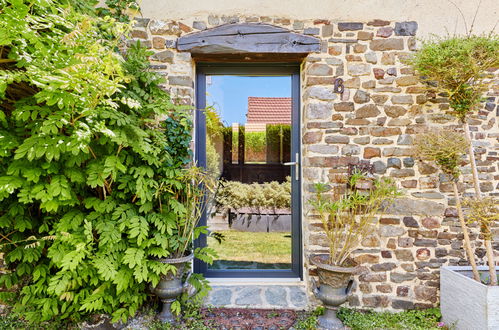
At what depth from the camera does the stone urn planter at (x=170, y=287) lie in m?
2.47

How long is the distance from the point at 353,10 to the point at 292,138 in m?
1.53

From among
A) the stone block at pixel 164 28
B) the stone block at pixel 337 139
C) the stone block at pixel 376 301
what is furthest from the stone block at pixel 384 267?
the stone block at pixel 164 28

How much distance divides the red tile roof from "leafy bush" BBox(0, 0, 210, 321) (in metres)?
0.99

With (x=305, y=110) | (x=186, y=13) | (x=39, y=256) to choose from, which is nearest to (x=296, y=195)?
(x=305, y=110)

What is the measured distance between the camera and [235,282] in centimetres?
319

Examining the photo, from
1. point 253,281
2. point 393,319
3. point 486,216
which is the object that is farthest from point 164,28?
point 393,319

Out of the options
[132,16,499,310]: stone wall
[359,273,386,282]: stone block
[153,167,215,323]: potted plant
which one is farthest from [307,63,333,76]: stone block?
[359,273,386,282]: stone block

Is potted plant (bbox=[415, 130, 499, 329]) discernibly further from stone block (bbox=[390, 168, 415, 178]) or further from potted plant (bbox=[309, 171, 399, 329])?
potted plant (bbox=[309, 171, 399, 329])

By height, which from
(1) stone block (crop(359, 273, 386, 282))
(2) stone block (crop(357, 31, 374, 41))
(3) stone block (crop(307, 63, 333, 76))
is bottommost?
(1) stone block (crop(359, 273, 386, 282))

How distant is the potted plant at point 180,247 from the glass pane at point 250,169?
61 centimetres

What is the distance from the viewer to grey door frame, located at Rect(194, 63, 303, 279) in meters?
3.19

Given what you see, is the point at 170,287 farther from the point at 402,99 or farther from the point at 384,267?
the point at 402,99

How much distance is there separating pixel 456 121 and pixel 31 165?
4.08m

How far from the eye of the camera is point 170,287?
2.50 m
